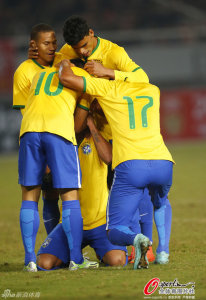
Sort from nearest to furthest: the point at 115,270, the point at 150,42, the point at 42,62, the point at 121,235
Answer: the point at 121,235
the point at 115,270
the point at 42,62
the point at 150,42

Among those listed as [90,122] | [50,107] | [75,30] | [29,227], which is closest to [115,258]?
[29,227]

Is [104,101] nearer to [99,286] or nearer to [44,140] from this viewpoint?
[44,140]

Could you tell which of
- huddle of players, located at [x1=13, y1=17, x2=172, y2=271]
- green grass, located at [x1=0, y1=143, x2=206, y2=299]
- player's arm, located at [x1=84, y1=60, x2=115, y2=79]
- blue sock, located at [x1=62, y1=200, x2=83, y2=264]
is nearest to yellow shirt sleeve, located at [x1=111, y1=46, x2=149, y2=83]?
huddle of players, located at [x1=13, y1=17, x2=172, y2=271]

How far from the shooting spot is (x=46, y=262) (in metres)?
4.98

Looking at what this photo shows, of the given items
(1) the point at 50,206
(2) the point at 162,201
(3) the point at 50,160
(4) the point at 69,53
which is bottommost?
(1) the point at 50,206

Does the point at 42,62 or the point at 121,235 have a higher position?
the point at 42,62

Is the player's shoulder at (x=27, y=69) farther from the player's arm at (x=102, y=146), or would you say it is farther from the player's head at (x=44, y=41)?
the player's arm at (x=102, y=146)

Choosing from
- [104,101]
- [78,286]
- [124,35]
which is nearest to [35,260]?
[78,286]

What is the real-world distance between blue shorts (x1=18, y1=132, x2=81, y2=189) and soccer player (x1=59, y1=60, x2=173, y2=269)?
0.33 meters

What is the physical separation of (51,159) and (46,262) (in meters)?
0.83

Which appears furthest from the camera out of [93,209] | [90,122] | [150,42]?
[150,42]

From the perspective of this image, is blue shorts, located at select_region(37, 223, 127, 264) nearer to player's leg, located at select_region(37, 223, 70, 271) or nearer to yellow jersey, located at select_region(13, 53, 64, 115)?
player's leg, located at select_region(37, 223, 70, 271)

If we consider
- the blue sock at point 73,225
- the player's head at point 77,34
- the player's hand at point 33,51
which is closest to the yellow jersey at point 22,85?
the player's hand at point 33,51

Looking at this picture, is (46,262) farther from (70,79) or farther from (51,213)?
(70,79)
